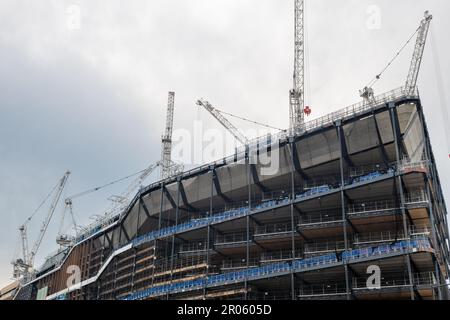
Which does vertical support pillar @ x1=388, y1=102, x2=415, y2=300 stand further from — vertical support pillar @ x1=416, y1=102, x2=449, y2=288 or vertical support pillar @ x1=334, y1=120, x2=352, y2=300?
vertical support pillar @ x1=334, y1=120, x2=352, y2=300

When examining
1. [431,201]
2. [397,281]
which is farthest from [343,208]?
[431,201]

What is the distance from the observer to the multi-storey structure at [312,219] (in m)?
60.6

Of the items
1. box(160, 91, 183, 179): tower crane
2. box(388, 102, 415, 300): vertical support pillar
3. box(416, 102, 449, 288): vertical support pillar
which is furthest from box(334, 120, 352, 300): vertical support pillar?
box(160, 91, 183, 179): tower crane

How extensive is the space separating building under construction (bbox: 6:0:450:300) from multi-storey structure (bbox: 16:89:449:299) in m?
0.16

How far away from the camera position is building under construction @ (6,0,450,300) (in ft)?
199

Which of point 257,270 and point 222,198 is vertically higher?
point 222,198

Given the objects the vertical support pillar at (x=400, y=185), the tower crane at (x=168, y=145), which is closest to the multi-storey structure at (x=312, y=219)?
the vertical support pillar at (x=400, y=185)

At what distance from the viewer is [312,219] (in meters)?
70.1

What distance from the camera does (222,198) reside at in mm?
81250

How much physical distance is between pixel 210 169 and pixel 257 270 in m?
19.3

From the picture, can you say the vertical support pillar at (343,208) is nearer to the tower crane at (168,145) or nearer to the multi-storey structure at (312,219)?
the multi-storey structure at (312,219)
